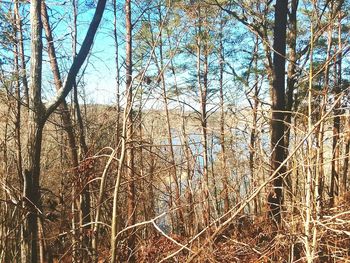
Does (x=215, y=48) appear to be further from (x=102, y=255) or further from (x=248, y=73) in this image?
(x=102, y=255)

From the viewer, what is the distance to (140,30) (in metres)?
11.7

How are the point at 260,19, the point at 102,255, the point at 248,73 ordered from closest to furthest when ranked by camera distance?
the point at 102,255 → the point at 260,19 → the point at 248,73

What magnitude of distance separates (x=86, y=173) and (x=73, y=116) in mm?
6919

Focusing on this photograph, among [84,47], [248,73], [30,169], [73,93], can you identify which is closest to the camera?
[30,169]

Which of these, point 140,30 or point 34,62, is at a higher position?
point 140,30

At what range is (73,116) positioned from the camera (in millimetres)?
9383

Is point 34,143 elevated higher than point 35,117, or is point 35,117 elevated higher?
point 35,117

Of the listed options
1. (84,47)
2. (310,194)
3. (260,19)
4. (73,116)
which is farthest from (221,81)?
(310,194)

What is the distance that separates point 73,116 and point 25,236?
6.49 meters

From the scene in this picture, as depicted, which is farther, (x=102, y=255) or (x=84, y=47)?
(x=84, y=47)

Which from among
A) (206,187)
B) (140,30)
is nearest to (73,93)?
(140,30)

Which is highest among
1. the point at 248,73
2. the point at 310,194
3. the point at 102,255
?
the point at 248,73

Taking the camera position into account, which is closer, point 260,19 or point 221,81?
point 260,19

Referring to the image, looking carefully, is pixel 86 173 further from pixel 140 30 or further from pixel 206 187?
pixel 140 30
